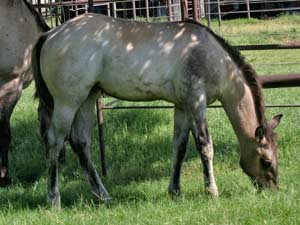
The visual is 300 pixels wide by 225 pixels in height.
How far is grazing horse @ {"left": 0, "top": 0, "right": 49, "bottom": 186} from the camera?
23.7ft

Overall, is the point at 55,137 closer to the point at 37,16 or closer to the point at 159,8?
the point at 37,16

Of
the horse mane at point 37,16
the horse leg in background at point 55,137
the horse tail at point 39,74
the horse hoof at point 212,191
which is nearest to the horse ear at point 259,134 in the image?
the horse hoof at point 212,191

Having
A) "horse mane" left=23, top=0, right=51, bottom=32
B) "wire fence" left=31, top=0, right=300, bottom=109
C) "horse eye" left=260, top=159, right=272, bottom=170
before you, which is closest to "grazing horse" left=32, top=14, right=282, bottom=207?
"horse eye" left=260, top=159, right=272, bottom=170

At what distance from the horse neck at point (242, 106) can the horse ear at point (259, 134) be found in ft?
0.22

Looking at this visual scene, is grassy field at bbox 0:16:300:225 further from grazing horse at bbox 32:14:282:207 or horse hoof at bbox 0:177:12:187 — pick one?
grazing horse at bbox 32:14:282:207

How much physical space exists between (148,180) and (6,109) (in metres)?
1.90

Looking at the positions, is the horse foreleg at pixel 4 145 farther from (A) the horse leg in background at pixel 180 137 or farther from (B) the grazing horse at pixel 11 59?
(A) the horse leg in background at pixel 180 137

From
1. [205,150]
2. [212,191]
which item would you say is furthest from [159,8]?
[212,191]

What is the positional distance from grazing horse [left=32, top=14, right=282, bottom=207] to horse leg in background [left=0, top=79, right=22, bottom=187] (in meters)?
1.14

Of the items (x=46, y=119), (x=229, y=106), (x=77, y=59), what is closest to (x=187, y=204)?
(x=229, y=106)

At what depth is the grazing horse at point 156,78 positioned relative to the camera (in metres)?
5.83

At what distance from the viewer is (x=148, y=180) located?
683 centimetres

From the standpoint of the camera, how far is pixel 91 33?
592 centimetres

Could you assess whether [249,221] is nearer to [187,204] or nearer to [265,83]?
[187,204]
